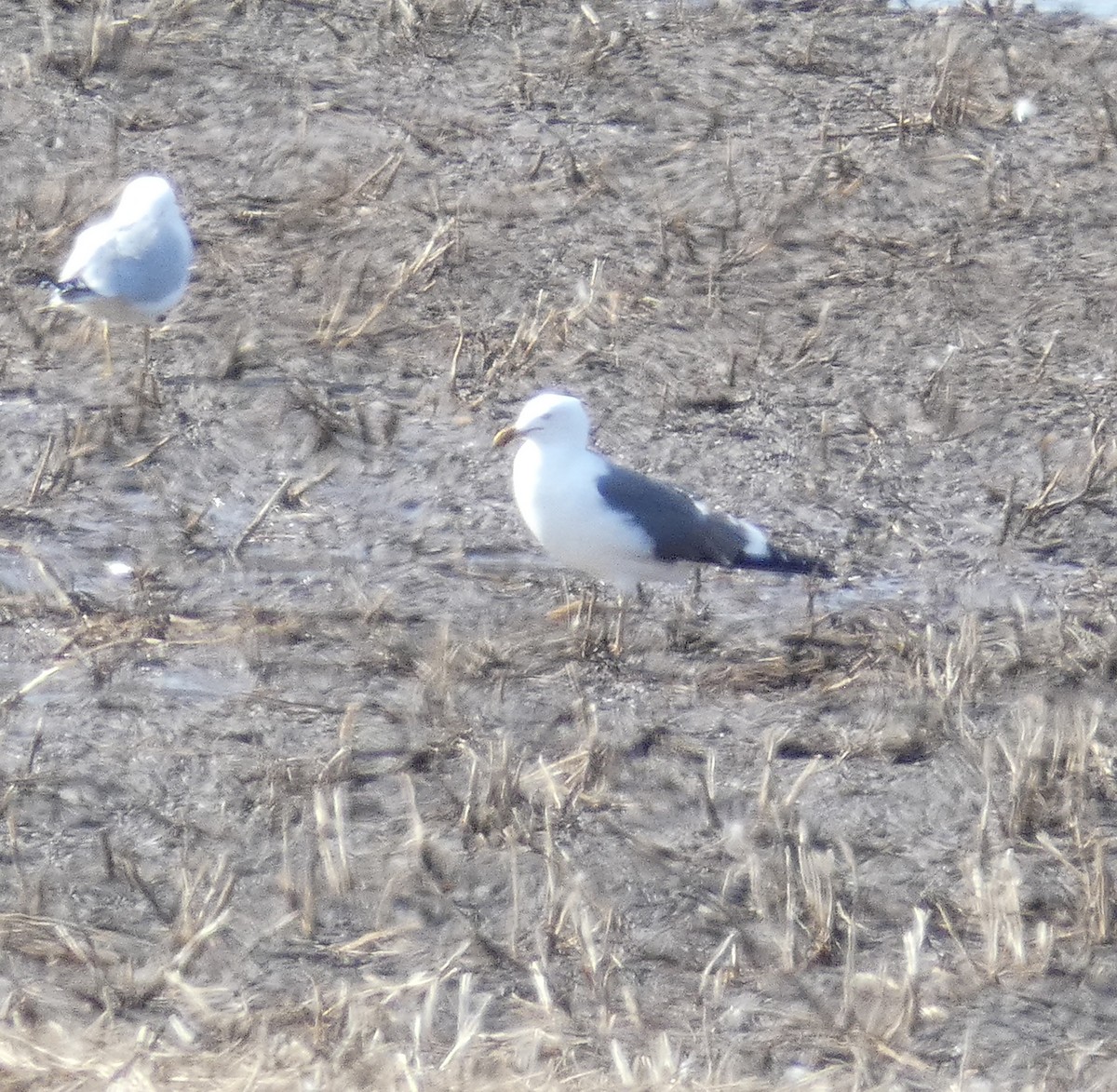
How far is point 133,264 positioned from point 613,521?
2.29 m

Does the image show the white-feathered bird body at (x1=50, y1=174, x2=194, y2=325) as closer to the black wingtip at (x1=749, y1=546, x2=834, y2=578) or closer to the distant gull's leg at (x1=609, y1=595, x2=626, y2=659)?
the distant gull's leg at (x1=609, y1=595, x2=626, y2=659)

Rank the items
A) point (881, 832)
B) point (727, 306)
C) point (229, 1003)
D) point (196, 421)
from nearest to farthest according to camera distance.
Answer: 1. point (229, 1003)
2. point (881, 832)
3. point (196, 421)
4. point (727, 306)

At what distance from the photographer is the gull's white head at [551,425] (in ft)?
19.8

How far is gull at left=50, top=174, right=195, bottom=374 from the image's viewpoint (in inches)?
277

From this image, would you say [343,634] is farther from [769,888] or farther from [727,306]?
[727,306]

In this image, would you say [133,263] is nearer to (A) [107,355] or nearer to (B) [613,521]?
(A) [107,355]

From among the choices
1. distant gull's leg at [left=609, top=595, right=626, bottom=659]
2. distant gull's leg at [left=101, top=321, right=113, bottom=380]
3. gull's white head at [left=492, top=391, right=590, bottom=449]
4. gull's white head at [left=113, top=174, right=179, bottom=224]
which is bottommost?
distant gull's leg at [left=101, top=321, right=113, bottom=380]

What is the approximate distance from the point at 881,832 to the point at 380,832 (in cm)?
117

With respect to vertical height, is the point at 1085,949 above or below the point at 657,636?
above

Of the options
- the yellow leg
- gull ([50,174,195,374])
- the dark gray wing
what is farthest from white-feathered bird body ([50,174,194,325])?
the dark gray wing

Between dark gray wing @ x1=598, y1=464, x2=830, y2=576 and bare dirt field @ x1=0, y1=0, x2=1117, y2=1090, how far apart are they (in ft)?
0.53

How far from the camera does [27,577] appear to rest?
587 centimetres

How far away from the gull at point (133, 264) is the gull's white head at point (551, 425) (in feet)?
5.77

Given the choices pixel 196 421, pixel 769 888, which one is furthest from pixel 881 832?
pixel 196 421
